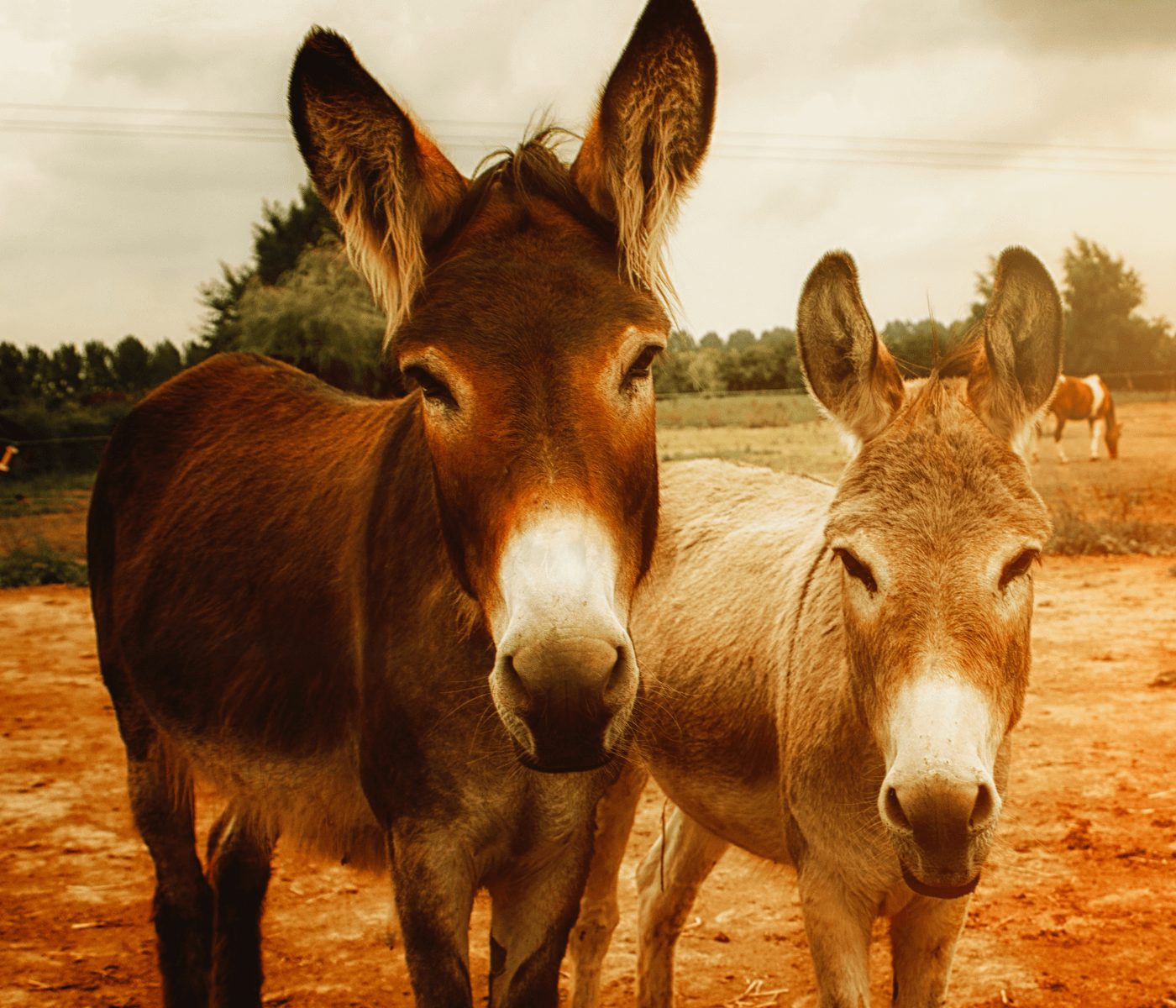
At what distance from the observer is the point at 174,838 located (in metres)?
3.66

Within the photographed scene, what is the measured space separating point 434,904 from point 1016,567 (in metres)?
1.63

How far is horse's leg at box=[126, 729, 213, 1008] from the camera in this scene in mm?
3611

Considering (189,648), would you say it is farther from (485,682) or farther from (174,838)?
(485,682)

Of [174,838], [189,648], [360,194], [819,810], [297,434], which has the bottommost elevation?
[174,838]

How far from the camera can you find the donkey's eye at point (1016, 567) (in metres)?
2.42

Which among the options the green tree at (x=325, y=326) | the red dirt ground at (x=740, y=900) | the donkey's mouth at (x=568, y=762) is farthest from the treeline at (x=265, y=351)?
the donkey's mouth at (x=568, y=762)

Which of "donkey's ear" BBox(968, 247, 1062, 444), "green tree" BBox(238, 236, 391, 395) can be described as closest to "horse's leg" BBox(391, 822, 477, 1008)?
"donkey's ear" BBox(968, 247, 1062, 444)

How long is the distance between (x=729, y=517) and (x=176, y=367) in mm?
27243

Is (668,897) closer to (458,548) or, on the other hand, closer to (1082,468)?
(458,548)

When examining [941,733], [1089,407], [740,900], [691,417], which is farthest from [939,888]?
[691,417]

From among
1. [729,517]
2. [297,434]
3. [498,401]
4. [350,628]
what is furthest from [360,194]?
[729,517]

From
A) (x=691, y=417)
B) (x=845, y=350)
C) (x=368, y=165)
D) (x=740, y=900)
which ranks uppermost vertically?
(x=368, y=165)

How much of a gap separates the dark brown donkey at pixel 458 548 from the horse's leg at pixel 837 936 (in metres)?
0.74

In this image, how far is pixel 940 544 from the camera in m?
2.40
